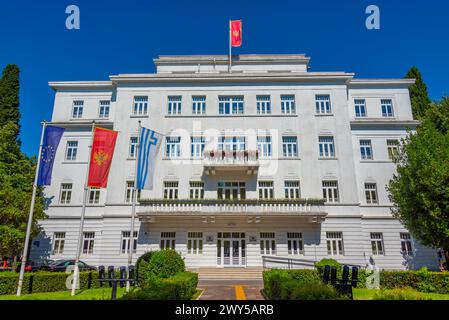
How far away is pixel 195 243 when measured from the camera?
2573cm

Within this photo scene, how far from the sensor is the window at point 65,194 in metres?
28.7

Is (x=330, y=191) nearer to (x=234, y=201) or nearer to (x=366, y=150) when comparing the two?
(x=366, y=150)

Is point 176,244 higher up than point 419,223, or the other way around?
point 419,223

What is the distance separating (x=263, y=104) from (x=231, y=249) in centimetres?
1477

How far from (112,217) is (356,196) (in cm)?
2272

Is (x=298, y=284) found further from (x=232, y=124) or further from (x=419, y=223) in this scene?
(x=232, y=124)

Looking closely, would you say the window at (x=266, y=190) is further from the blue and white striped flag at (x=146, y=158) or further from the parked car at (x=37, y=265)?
the parked car at (x=37, y=265)

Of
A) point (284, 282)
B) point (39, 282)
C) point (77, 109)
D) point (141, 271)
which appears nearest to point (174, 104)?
point (77, 109)

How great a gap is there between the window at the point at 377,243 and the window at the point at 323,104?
12664mm

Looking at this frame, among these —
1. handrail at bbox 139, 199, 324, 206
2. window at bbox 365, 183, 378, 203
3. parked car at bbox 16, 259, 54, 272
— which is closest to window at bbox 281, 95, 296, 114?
handrail at bbox 139, 199, 324, 206
